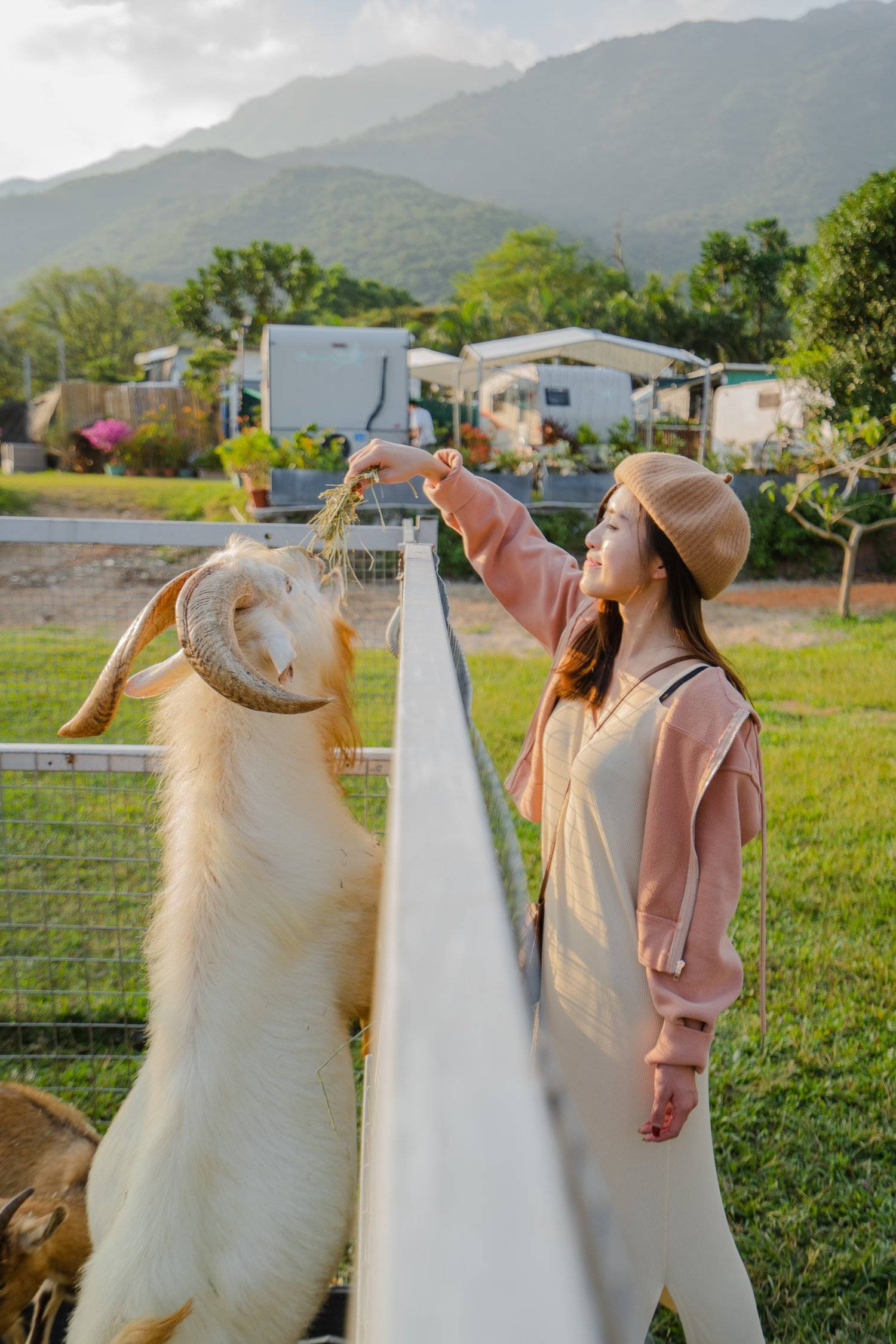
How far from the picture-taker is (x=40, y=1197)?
232 cm

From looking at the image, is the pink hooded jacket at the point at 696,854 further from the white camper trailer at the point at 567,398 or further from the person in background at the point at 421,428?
the white camper trailer at the point at 567,398

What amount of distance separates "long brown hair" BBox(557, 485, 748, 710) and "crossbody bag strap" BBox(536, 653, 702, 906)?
0.05m

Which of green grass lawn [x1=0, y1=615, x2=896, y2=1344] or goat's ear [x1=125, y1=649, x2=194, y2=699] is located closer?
goat's ear [x1=125, y1=649, x2=194, y2=699]

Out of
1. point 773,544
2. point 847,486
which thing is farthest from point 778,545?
point 847,486

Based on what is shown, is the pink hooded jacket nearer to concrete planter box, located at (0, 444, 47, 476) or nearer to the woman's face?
the woman's face

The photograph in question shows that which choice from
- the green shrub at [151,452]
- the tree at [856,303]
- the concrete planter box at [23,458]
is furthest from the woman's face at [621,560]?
the concrete planter box at [23,458]

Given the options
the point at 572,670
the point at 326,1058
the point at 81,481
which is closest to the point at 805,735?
the point at 572,670

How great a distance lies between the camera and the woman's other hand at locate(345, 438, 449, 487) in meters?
2.26

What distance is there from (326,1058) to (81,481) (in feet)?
68.3

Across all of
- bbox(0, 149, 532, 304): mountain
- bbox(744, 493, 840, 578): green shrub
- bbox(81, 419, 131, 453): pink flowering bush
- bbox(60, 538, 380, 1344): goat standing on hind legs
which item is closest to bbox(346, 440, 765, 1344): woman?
bbox(60, 538, 380, 1344): goat standing on hind legs

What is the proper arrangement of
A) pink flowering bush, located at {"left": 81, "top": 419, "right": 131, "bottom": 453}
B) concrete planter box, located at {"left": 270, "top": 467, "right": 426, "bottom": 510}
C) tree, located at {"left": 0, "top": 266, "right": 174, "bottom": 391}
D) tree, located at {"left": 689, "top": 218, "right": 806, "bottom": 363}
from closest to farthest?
concrete planter box, located at {"left": 270, "top": 467, "right": 426, "bottom": 510} < pink flowering bush, located at {"left": 81, "top": 419, "right": 131, "bottom": 453} < tree, located at {"left": 689, "top": 218, "right": 806, "bottom": 363} < tree, located at {"left": 0, "top": 266, "right": 174, "bottom": 391}

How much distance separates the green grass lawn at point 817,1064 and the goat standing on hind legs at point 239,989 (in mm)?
1397

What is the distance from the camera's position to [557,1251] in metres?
0.35

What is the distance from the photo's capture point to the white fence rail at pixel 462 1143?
34 cm
